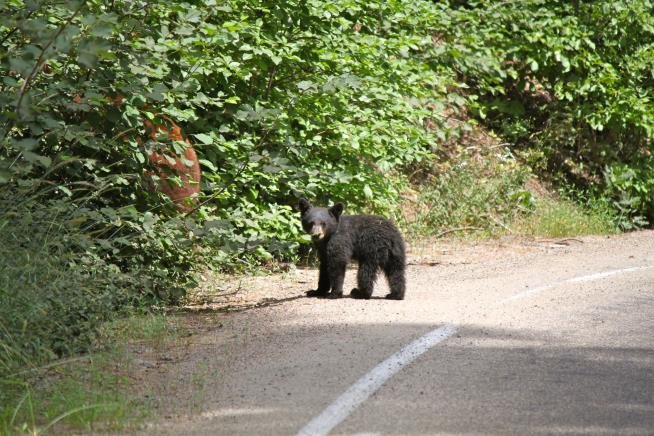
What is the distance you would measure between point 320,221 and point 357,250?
561 millimetres

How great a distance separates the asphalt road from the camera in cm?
588

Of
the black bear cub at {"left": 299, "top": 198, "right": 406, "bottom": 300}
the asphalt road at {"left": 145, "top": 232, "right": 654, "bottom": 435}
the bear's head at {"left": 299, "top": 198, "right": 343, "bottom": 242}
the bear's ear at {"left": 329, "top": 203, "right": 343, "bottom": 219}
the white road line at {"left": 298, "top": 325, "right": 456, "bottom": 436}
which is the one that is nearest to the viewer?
the white road line at {"left": 298, "top": 325, "right": 456, "bottom": 436}

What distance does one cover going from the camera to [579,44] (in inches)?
773

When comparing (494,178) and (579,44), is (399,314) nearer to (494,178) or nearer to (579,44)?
(494,178)

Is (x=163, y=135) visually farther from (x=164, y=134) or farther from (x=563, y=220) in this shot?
(x=563, y=220)

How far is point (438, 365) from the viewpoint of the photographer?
7199 mm

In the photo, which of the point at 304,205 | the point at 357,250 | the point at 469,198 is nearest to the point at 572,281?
the point at 357,250

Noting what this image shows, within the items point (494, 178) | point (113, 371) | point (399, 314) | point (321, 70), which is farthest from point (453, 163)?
point (113, 371)

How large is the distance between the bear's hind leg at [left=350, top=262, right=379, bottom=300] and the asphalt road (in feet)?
1.22

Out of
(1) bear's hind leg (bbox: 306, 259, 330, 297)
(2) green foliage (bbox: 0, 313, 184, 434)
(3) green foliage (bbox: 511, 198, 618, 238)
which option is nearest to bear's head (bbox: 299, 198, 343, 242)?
(1) bear's hind leg (bbox: 306, 259, 330, 297)

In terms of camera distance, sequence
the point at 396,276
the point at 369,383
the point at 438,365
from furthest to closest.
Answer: the point at 396,276 → the point at 438,365 → the point at 369,383

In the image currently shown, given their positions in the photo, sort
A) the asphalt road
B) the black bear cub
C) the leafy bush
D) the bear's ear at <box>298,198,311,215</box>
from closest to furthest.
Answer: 1. the asphalt road
2. the black bear cub
3. the bear's ear at <box>298,198,311,215</box>
4. the leafy bush

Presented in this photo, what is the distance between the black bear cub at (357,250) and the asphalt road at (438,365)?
36 cm

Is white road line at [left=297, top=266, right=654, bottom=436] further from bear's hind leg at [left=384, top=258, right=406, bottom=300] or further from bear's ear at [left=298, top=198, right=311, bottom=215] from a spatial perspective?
bear's ear at [left=298, top=198, right=311, bottom=215]
